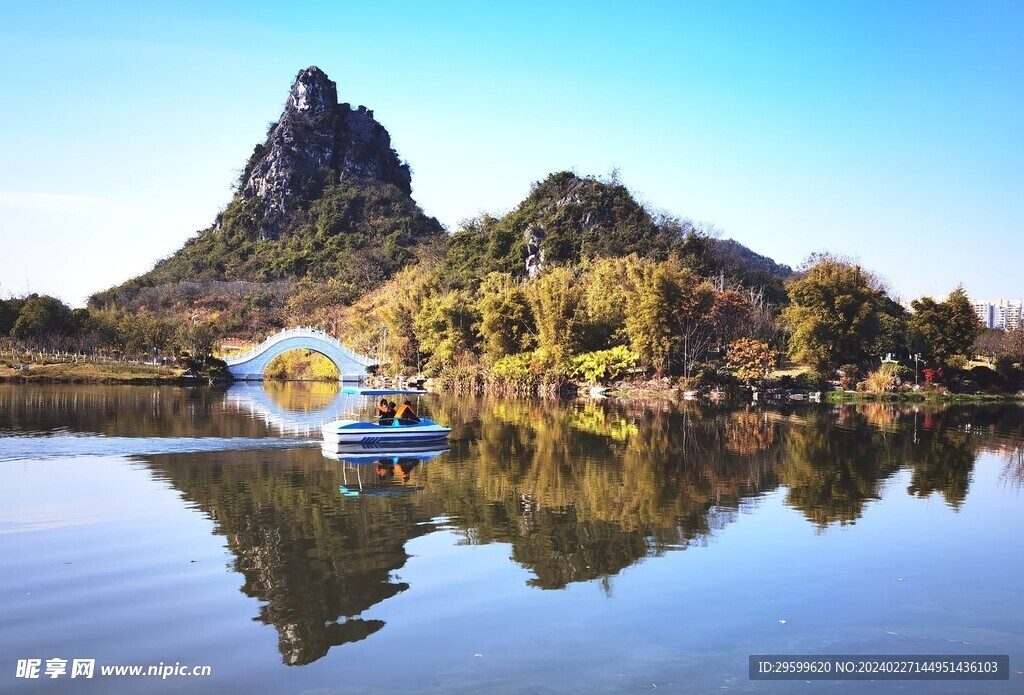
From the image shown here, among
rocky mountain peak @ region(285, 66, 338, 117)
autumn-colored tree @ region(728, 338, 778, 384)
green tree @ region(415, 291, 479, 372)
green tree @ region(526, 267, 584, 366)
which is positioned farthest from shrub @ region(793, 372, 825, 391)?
rocky mountain peak @ region(285, 66, 338, 117)

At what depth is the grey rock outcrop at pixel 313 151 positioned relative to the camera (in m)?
92.7

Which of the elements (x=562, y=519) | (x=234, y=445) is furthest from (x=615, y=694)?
(x=234, y=445)

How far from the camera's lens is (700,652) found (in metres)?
6.77

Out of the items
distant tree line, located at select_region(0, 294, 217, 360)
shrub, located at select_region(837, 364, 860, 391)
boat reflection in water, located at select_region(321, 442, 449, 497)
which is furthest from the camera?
distant tree line, located at select_region(0, 294, 217, 360)

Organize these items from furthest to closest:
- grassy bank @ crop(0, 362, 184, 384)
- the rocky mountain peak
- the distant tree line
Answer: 1. the rocky mountain peak
2. the distant tree line
3. grassy bank @ crop(0, 362, 184, 384)

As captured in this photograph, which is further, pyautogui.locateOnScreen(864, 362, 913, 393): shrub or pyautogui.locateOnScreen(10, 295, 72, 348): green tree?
pyautogui.locateOnScreen(10, 295, 72, 348): green tree

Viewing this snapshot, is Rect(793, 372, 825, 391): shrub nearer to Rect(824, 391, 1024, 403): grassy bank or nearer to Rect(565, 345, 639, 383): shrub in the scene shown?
Rect(824, 391, 1024, 403): grassy bank

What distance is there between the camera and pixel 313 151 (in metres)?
95.4

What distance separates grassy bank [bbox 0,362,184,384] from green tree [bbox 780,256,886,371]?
3008cm

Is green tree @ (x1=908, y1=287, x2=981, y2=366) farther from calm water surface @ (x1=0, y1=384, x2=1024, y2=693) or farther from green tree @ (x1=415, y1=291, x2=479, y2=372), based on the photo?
calm water surface @ (x1=0, y1=384, x2=1024, y2=693)

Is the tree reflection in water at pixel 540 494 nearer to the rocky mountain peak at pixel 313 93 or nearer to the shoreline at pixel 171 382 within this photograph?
the shoreline at pixel 171 382

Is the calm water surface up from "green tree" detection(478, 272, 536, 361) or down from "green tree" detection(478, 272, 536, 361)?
down

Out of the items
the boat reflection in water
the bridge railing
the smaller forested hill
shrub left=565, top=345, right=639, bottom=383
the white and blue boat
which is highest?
the smaller forested hill

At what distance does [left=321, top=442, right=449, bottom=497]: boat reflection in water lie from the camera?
13.6 meters
